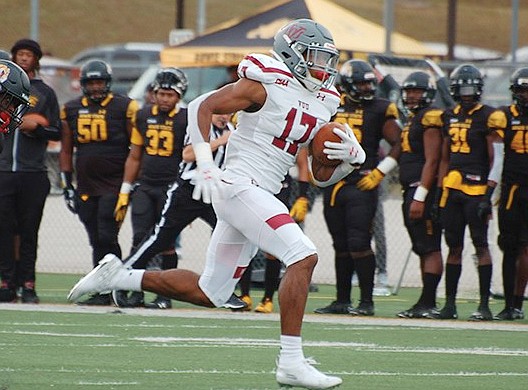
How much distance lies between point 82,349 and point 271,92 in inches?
73.2

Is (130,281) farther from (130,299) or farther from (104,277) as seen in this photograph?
(130,299)

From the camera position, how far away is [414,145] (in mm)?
10086

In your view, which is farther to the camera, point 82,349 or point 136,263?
point 136,263

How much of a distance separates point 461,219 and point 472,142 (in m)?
0.57

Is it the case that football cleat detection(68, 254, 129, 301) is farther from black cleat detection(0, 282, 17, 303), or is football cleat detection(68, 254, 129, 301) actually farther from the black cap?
the black cap

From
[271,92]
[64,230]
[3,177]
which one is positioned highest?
[271,92]

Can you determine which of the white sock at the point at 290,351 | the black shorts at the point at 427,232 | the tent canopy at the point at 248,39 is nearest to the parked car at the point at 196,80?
the tent canopy at the point at 248,39

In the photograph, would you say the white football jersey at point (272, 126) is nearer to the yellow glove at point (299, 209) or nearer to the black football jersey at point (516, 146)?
the yellow glove at point (299, 209)

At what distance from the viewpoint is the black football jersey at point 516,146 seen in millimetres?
9695

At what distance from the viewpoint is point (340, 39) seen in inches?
680

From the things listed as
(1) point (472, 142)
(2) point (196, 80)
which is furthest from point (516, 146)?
(2) point (196, 80)

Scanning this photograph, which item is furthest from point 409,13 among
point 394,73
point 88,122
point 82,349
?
point 82,349

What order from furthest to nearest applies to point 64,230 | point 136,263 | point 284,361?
point 64,230 → point 136,263 → point 284,361

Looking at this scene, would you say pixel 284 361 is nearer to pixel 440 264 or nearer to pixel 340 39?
pixel 440 264
